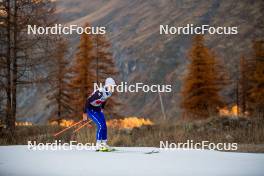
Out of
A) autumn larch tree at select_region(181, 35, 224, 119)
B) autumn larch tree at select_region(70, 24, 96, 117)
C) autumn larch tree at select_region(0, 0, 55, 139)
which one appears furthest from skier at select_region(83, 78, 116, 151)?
autumn larch tree at select_region(181, 35, 224, 119)

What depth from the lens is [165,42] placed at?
Result: 10188 cm

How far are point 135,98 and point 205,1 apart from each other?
1729 inches

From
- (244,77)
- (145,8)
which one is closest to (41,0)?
(244,77)

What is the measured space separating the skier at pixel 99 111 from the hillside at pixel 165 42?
5437 cm

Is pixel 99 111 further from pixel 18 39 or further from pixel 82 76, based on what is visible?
pixel 82 76

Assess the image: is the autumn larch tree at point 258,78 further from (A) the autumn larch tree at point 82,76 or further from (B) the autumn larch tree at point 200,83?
(A) the autumn larch tree at point 82,76

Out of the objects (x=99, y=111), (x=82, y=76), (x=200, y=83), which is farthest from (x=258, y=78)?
(x=99, y=111)

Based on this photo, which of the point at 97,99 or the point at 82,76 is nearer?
the point at 97,99

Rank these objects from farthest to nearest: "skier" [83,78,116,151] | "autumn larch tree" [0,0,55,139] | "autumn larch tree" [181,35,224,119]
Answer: "autumn larch tree" [181,35,224,119]
"autumn larch tree" [0,0,55,139]
"skier" [83,78,116,151]

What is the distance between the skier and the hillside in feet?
178

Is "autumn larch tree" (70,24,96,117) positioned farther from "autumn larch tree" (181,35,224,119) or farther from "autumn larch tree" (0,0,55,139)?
"autumn larch tree" (0,0,55,139)

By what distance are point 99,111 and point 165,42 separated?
9136 centimetres

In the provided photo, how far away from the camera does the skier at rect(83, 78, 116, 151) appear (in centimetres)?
1132

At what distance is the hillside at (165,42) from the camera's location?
82688 mm
